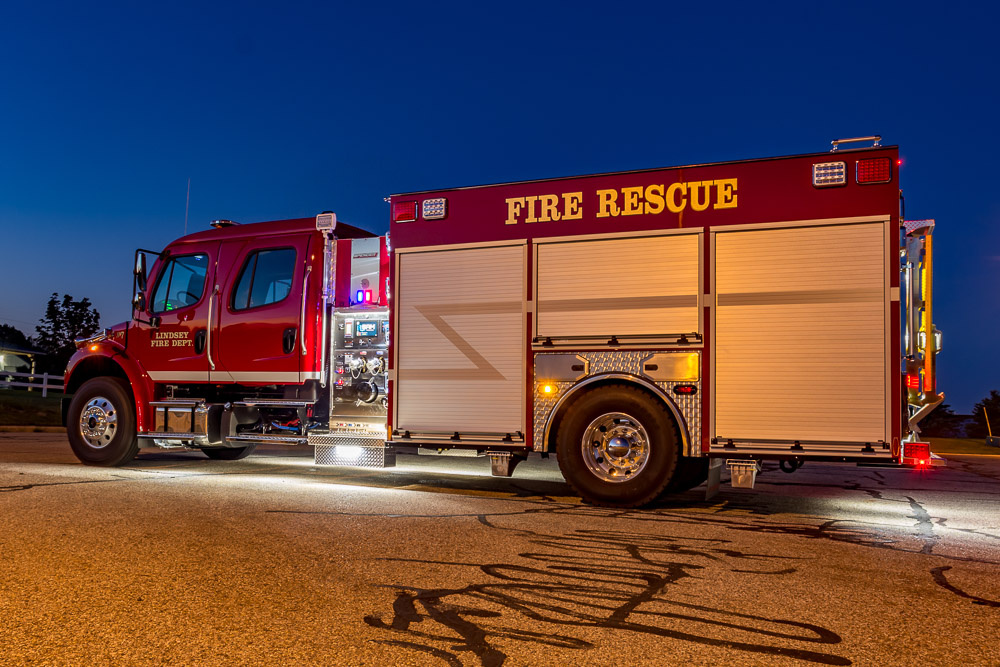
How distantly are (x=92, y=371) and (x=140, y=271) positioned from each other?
5.41 feet

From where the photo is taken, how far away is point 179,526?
6.59 metres

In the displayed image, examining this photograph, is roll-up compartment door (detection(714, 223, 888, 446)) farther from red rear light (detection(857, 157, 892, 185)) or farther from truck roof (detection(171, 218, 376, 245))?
truck roof (detection(171, 218, 376, 245))

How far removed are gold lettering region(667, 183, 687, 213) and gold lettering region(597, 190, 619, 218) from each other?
53 centimetres

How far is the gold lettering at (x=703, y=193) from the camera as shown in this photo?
8.35m

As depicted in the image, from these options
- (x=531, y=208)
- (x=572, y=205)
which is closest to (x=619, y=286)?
(x=572, y=205)

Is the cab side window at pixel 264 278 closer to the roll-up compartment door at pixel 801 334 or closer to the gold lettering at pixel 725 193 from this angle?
the gold lettering at pixel 725 193

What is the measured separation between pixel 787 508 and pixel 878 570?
3.37 m

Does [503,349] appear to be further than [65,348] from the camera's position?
No

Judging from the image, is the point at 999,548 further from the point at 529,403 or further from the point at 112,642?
the point at 112,642

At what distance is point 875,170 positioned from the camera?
7809 mm

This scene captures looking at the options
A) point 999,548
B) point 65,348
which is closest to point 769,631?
point 999,548

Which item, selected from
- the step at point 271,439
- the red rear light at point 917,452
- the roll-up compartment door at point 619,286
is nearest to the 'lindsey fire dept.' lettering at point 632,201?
the roll-up compartment door at point 619,286

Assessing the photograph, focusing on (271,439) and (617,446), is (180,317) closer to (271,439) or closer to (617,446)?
(271,439)

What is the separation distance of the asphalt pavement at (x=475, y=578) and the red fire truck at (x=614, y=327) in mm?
732
